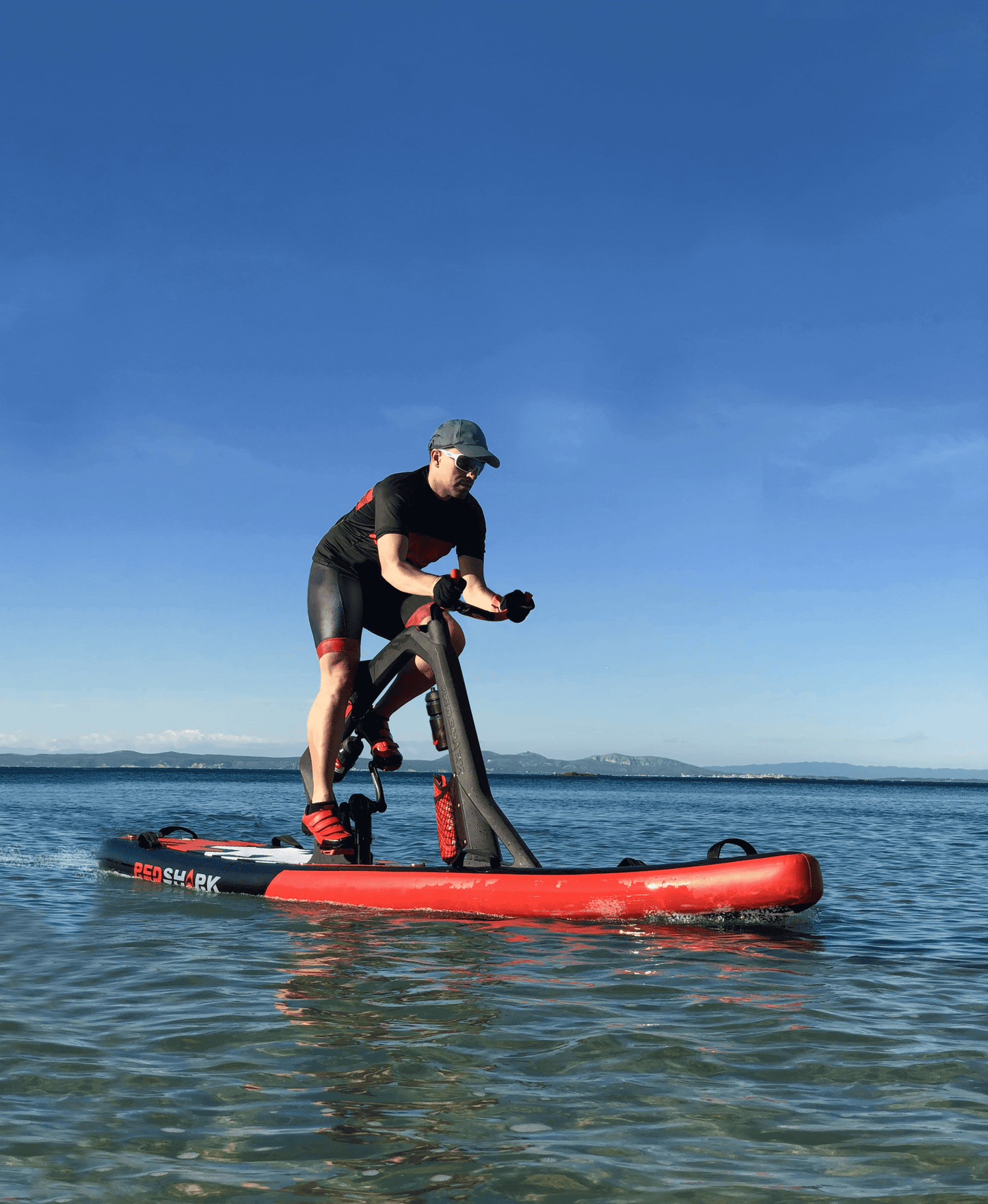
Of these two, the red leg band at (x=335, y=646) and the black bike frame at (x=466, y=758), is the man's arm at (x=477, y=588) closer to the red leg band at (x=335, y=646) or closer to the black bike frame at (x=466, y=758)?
the black bike frame at (x=466, y=758)

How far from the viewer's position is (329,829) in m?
6.76

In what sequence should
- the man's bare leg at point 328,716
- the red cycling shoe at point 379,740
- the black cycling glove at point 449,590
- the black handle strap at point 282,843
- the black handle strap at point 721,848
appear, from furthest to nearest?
the black handle strap at point 282,843
the red cycling shoe at point 379,740
the man's bare leg at point 328,716
the black cycling glove at point 449,590
the black handle strap at point 721,848

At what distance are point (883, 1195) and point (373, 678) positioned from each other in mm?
5033

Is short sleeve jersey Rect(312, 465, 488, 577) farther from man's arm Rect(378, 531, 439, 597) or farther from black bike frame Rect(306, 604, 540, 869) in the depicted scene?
black bike frame Rect(306, 604, 540, 869)

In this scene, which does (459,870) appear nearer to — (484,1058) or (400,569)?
(400,569)

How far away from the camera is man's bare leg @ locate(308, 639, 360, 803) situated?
6594 mm

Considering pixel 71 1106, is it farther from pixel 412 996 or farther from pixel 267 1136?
pixel 412 996

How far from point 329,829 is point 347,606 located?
1590 millimetres

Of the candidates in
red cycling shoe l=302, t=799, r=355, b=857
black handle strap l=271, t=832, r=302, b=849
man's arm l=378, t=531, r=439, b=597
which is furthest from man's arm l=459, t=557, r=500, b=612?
black handle strap l=271, t=832, r=302, b=849

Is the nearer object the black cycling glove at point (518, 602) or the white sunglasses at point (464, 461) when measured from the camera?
the black cycling glove at point (518, 602)

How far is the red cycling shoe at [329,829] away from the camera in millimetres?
6746

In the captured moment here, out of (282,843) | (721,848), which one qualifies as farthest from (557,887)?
(282,843)

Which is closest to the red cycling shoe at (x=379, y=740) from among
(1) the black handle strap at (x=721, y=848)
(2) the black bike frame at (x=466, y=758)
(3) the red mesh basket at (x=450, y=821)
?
(3) the red mesh basket at (x=450, y=821)

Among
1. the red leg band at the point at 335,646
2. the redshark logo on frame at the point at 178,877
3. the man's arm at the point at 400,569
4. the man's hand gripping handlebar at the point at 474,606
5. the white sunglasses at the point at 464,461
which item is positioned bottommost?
the redshark logo on frame at the point at 178,877
